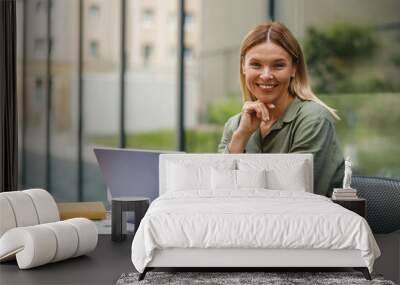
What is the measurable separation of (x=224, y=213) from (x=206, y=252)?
26 centimetres

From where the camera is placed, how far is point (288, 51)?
6895mm

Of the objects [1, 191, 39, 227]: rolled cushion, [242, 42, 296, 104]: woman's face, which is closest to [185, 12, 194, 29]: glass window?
[242, 42, 296, 104]: woman's face

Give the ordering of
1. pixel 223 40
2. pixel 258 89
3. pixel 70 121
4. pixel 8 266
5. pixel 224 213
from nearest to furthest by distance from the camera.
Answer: pixel 224 213 → pixel 8 266 → pixel 258 89 → pixel 223 40 → pixel 70 121

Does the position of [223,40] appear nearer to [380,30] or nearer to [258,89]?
[258,89]

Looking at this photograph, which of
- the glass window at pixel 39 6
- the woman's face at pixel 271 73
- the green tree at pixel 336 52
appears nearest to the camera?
the woman's face at pixel 271 73

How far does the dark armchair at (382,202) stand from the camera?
6.30 metres

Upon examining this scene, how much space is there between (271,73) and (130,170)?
1821mm

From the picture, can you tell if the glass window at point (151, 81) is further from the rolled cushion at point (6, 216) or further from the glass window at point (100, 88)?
the rolled cushion at point (6, 216)

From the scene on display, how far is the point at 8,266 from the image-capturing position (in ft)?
15.9

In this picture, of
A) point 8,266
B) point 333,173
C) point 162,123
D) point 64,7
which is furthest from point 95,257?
point 64,7

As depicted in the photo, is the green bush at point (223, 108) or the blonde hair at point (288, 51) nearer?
the blonde hair at point (288, 51)

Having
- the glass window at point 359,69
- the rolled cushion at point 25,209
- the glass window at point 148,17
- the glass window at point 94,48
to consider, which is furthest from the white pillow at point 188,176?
the glass window at point 94,48

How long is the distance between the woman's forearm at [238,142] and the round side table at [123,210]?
1225 mm

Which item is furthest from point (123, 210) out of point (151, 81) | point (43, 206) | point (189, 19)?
point (189, 19)
